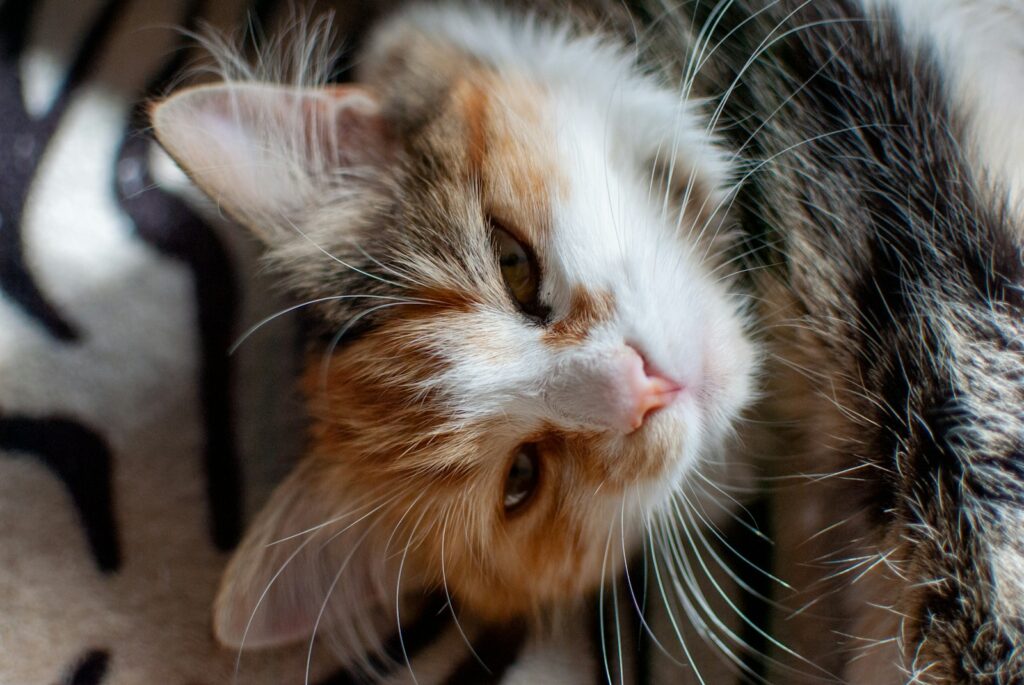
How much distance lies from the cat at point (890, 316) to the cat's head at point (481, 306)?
101mm

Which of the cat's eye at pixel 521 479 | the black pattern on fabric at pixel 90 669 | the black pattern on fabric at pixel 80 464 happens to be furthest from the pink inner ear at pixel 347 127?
the black pattern on fabric at pixel 90 669

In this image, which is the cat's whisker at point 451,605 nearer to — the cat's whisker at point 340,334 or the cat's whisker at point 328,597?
the cat's whisker at point 328,597

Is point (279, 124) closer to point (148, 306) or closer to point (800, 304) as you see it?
point (148, 306)

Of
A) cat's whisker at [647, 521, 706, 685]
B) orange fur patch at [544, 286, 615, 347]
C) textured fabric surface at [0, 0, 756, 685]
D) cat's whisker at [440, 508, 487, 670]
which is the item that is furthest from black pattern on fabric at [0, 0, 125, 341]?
cat's whisker at [647, 521, 706, 685]

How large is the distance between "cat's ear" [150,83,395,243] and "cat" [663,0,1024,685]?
0.48 metres

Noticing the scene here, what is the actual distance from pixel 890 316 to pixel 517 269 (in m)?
0.44

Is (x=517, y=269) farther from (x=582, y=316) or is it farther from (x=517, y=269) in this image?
(x=582, y=316)

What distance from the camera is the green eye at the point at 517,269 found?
875 millimetres

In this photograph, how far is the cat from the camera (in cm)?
79

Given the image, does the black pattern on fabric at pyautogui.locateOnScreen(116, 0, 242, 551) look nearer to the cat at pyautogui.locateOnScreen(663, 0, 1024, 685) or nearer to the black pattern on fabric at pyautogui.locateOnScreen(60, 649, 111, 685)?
the black pattern on fabric at pyautogui.locateOnScreen(60, 649, 111, 685)

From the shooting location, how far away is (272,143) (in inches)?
37.3

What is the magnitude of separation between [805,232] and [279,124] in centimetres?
68

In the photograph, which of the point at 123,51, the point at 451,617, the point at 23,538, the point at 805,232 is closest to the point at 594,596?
the point at 451,617

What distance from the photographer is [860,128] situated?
34.3 inches
